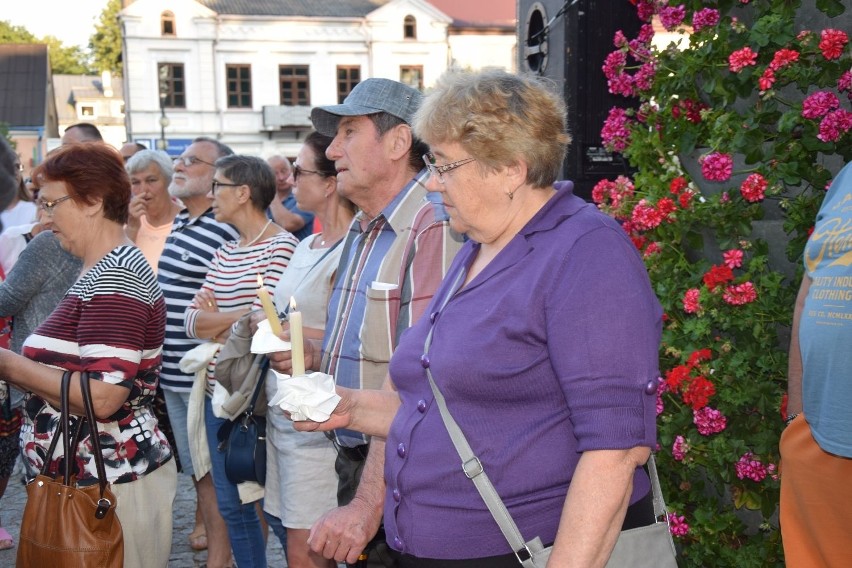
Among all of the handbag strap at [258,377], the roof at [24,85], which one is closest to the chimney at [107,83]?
the roof at [24,85]

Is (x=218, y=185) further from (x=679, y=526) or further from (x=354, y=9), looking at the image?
(x=354, y=9)

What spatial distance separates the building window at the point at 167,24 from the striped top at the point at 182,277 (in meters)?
37.0

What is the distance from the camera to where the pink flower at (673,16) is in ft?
12.0

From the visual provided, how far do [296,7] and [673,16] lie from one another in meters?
40.7

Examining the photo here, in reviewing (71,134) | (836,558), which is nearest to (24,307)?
(71,134)

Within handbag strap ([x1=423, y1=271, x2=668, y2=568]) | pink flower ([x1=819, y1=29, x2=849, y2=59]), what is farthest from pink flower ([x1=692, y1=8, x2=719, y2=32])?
handbag strap ([x1=423, y1=271, x2=668, y2=568])

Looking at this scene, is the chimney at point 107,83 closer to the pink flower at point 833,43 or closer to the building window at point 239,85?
the building window at point 239,85

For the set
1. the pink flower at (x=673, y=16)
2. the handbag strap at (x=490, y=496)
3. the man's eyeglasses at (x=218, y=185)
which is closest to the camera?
the handbag strap at (x=490, y=496)

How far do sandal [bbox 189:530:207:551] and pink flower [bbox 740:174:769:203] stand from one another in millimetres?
3854

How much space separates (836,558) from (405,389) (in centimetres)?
129

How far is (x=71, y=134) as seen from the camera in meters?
7.59

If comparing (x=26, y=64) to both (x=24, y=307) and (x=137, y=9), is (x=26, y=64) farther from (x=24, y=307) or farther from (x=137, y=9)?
(x=24, y=307)

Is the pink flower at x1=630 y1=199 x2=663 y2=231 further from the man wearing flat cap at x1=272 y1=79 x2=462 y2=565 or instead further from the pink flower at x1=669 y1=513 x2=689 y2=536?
the pink flower at x1=669 y1=513 x2=689 y2=536

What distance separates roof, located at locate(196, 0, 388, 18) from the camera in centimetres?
4109
